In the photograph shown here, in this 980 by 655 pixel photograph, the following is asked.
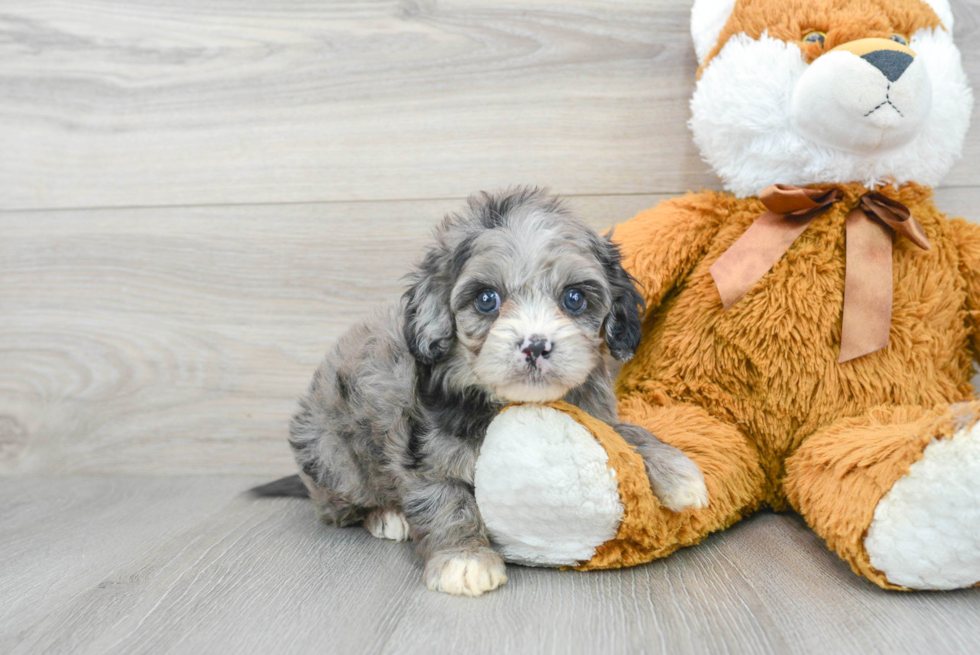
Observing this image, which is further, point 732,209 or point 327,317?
point 327,317

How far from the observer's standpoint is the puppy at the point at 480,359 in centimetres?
127

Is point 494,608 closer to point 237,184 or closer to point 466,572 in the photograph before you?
point 466,572

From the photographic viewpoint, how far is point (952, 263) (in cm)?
165

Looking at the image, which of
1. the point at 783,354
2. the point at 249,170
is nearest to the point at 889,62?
the point at 783,354

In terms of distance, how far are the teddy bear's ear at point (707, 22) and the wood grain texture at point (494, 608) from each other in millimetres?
1156

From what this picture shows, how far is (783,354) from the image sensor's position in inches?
63.3

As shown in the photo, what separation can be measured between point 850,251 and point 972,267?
0.31 m

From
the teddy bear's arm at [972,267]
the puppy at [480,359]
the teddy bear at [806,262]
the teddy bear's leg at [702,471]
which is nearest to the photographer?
the puppy at [480,359]

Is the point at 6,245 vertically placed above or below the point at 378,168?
below

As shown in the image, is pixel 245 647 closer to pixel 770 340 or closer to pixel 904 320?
pixel 770 340

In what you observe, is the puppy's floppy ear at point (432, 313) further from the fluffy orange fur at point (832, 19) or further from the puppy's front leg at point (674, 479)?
the fluffy orange fur at point (832, 19)

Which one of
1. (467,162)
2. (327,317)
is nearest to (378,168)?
(467,162)

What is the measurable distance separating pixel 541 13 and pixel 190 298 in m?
1.32

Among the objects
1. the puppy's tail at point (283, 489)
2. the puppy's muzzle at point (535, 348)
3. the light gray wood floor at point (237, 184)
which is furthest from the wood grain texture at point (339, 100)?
the puppy's muzzle at point (535, 348)
